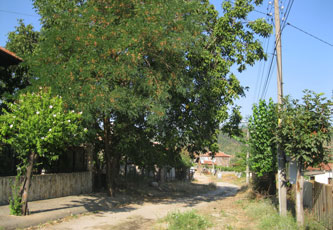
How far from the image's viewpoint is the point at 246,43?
20703mm

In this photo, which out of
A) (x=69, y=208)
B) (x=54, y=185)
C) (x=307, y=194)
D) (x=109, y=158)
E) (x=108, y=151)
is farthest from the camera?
(x=109, y=158)

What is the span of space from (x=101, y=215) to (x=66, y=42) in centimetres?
738

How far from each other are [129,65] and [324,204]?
8738mm

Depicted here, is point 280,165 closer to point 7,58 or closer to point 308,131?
point 308,131

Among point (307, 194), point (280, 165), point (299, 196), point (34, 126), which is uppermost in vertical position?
point (34, 126)

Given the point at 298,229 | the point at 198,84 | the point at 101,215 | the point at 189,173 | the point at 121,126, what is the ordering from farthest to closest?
the point at 189,173 < the point at 198,84 < the point at 121,126 < the point at 101,215 < the point at 298,229

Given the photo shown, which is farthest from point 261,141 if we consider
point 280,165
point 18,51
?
point 18,51

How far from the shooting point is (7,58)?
18.6 metres

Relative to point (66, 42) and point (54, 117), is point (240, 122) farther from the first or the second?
point (54, 117)

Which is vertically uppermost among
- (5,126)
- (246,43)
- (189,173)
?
(246,43)

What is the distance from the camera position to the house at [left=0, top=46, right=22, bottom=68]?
17.9 meters

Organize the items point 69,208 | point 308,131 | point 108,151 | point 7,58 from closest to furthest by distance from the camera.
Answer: point 308,131 → point 69,208 → point 7,58 → point 108,151

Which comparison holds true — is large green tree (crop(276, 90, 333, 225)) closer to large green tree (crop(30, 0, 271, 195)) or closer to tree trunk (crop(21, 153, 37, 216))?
large green tree (crop(30, 0, 271, 195))

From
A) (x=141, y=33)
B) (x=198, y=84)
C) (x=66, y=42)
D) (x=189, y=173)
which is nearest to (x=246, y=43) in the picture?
(x=198, y=84)
